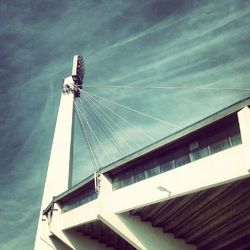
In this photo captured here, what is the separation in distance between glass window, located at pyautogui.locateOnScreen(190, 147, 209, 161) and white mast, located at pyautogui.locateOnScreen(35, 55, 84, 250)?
48.1 ft

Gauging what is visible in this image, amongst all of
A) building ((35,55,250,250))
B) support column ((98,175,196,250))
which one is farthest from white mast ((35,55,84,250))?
support column ((98,175,196,250))

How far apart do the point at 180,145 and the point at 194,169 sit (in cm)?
158

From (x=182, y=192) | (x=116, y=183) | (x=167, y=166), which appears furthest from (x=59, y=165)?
(x=182, y=192)

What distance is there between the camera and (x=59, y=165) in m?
27.1

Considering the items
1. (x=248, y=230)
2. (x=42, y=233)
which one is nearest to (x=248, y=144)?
(x=248, y=230)

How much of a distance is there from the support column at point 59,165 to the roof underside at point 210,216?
35.5ft

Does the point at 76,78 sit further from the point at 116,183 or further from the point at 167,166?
the point at 167,166

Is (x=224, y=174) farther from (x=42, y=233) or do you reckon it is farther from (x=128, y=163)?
(x=42, y=233)

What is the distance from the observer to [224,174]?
11.6m

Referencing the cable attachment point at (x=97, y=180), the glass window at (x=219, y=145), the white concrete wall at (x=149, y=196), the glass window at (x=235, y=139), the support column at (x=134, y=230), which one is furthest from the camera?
the cable attachment point at (x=97, y=180)

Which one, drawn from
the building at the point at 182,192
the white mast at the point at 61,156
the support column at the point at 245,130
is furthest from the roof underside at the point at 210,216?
the white mast at the point at 61,156

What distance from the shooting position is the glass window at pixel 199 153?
42.3 ft

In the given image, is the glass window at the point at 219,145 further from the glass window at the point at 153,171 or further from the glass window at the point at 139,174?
the glass window at the point at 139,174

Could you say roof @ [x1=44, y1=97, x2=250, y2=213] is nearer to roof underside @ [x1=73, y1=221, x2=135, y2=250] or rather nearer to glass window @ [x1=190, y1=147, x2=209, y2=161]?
glass window @ [x1=190, y1=147, x2=209, y2=161]
